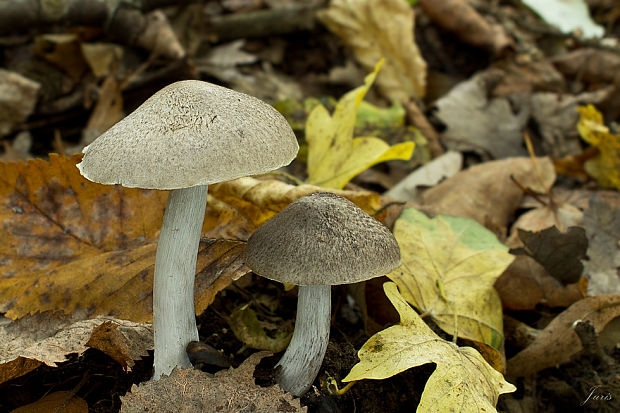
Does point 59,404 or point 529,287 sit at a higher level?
point 529,287

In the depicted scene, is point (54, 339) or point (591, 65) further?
point (591, 65)

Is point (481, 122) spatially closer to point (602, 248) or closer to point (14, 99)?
point (602, 248)

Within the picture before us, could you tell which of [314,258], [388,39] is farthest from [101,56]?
[314,258]

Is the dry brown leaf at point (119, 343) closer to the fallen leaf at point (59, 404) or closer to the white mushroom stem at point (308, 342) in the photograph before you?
the fallen leaf at point (59, 404)

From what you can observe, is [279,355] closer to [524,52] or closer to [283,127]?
[283,127]

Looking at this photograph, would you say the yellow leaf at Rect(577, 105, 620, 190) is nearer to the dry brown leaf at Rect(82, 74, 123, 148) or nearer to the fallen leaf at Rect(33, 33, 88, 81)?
the dry brown leaf at Rect(82, 74, 123, 148)

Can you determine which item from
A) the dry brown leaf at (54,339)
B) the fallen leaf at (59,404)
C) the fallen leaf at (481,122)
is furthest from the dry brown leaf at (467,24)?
the fallen leaf at (59,404)
